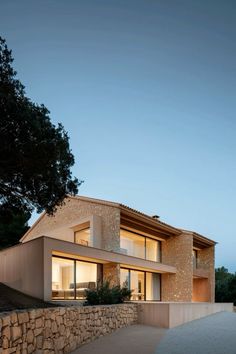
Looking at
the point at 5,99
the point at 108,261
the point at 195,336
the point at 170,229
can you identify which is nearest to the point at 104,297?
the point at 195,336

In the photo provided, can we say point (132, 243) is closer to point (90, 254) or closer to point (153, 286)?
point (153, 286)

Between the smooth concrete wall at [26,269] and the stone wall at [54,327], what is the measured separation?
10.3 ft

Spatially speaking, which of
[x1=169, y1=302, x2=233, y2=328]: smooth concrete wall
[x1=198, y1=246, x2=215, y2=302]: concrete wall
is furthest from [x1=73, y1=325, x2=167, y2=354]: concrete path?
[x1=198, y1=246, x2=215, y2=302]: concrete wall

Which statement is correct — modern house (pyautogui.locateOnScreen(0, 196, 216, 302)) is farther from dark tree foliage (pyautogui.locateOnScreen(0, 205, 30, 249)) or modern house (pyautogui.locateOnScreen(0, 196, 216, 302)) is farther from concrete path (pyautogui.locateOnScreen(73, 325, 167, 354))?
dark tree foliage (pyautogui.locateOnScreen(0, 205, 30, 249))

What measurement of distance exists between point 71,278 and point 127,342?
28.1 ft

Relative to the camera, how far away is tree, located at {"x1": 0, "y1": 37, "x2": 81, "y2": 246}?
12.3 meters

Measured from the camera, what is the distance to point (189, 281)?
27.5 m

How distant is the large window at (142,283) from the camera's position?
79.8ft

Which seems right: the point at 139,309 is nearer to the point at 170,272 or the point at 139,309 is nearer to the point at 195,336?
the point at 195,336

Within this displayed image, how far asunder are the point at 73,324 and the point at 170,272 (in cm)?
1839

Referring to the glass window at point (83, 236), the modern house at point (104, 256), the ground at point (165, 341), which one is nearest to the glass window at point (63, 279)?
the modern house at point (104, 256)

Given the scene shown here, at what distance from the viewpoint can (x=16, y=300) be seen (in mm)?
12875

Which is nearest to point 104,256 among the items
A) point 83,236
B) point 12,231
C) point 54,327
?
point 83,236

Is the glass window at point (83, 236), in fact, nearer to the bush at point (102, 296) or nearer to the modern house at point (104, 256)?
the modern house at point (104, 256)
